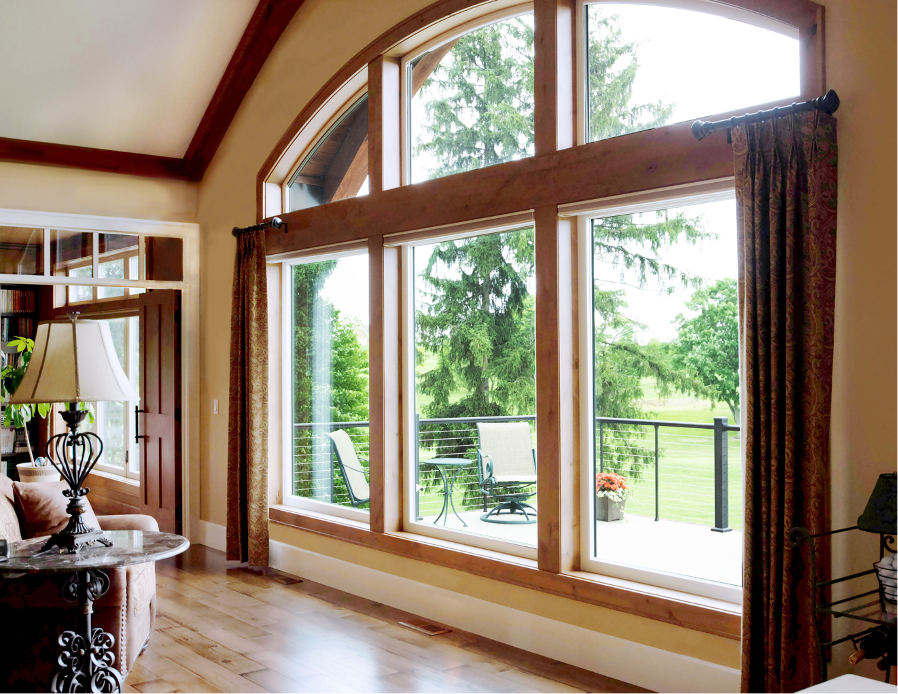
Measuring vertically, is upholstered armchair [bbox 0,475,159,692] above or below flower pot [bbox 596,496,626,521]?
below

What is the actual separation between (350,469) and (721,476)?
2.67 meters

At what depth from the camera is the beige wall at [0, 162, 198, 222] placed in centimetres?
597

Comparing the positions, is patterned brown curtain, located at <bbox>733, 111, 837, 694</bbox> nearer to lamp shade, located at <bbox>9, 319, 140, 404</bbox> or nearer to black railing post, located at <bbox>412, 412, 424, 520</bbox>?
black railing post, located at <bbox>412, 412, 424, 520</bbox>

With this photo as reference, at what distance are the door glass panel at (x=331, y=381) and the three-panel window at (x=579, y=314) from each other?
0.06ft

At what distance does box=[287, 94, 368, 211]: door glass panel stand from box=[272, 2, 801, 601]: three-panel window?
2 centimetres

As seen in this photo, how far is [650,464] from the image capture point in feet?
12.1

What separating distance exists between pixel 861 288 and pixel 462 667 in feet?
7.82

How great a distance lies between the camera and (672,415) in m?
3.58

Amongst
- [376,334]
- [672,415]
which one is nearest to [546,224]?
[672,415]

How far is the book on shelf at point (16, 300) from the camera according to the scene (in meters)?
8.34

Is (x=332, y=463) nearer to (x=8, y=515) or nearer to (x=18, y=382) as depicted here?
(x=8, y=515)

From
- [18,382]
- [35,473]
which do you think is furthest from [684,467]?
[18,382]

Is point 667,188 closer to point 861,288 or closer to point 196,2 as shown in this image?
point 861,288

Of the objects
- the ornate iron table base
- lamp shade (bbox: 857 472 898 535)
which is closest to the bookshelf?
the ornate iron table base
